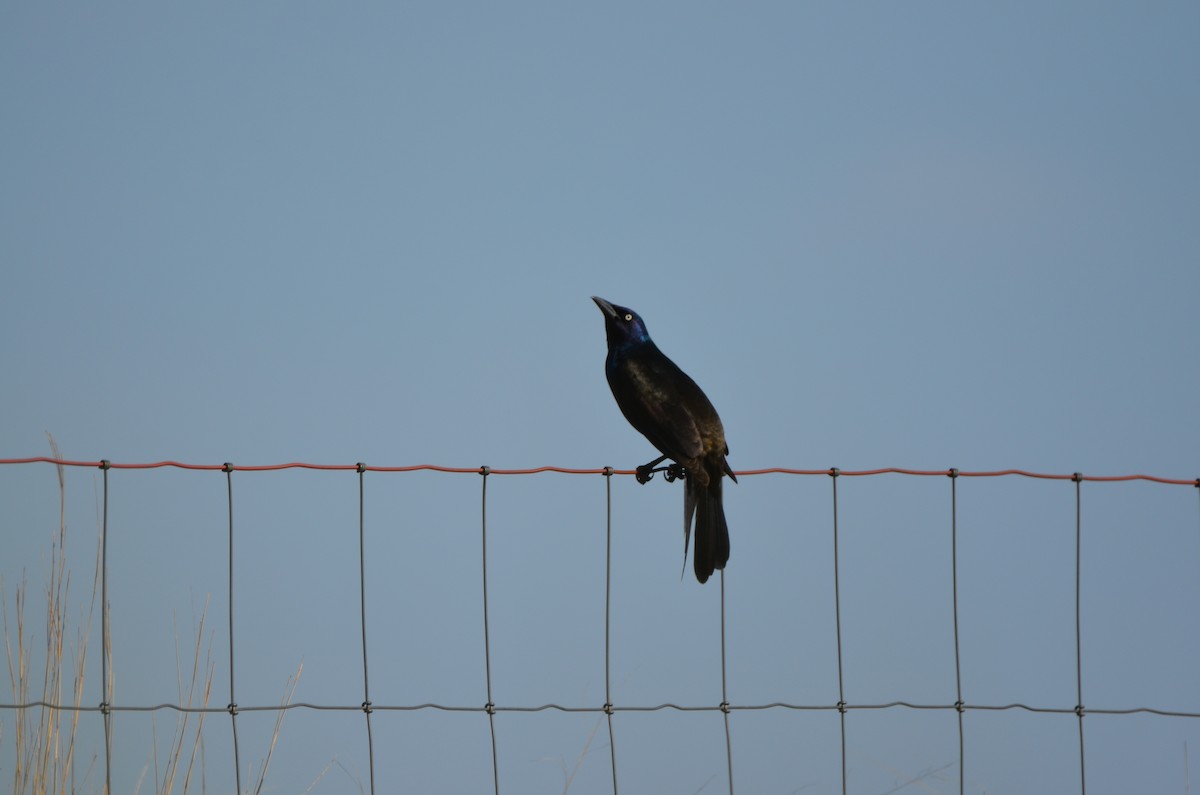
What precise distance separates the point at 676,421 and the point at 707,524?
470 mm

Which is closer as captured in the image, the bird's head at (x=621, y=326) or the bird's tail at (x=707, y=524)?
the bird's tail at (x=707, y=524)

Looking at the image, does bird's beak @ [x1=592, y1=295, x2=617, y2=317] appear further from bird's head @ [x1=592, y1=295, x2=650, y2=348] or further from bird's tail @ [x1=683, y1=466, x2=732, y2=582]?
bird's tail @ [x1=683, y1=466, x2=732, y2=582]

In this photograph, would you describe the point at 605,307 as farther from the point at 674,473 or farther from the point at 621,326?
the point at 674,473

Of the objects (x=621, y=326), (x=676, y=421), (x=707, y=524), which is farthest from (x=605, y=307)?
(x=707, y=524)

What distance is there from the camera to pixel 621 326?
17.6 feet

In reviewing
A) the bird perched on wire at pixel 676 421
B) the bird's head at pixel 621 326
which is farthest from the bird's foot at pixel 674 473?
the bird's head at pixel 621 326

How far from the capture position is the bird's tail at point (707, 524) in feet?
14.3

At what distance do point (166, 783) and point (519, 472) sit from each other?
1.23 meters

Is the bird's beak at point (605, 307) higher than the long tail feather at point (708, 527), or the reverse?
the bird's beak at point (605, 307)

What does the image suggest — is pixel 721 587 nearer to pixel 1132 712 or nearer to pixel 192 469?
pixel 1132 712

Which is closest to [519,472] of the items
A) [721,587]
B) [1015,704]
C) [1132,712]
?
[721,587]

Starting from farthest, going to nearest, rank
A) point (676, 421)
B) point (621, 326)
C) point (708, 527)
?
point (621, 326) < point (676, 421) < point (708, 527)

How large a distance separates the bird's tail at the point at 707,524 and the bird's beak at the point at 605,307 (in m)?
0.96

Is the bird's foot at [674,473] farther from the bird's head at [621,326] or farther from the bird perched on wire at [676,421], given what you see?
the bird's head at [621,326]
